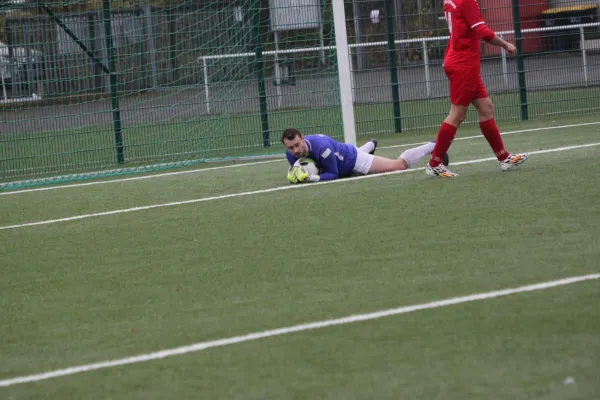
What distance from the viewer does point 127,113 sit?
14.6 metres

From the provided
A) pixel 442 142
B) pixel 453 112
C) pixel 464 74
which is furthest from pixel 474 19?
pixel 442 142

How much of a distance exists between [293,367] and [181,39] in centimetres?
1067

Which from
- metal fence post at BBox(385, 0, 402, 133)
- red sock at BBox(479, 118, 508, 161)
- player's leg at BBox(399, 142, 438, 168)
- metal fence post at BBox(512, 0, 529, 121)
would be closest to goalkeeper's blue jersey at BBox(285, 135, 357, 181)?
player's leg at BBox(399, 142, 438, 168)

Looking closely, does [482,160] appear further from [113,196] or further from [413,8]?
[413,8]

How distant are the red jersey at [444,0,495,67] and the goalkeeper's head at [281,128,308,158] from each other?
1.58 meters

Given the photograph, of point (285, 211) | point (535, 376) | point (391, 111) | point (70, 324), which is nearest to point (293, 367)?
point (535, 376)

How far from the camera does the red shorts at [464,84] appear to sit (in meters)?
9.78

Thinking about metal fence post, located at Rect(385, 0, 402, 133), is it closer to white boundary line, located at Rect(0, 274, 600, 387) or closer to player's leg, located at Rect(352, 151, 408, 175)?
player's leg, located at Rect(352, 151, 408, 175)

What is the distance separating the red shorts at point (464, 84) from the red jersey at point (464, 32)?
0.06 meters

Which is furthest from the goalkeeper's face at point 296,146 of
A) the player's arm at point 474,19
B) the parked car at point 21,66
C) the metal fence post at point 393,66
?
the metal fence post at point 393,66

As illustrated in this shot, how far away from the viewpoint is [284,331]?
520 centimetres

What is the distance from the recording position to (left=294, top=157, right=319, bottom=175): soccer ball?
10477 millimetres

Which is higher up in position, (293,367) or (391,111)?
(391,111)

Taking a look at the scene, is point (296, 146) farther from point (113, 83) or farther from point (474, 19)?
point (113, 83)
